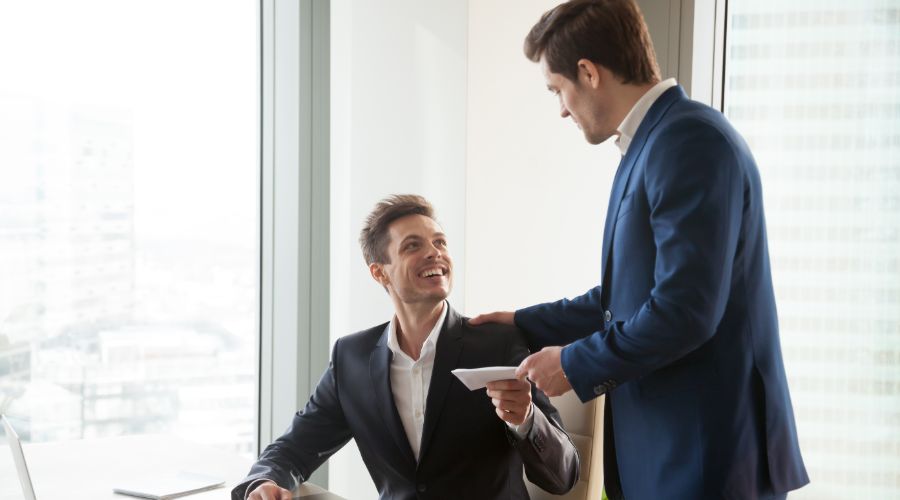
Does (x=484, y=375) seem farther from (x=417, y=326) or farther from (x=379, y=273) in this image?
(x=379, y=273)

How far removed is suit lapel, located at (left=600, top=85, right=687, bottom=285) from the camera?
1.53 meters

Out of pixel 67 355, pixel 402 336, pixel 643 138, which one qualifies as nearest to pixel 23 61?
pixel 67 355

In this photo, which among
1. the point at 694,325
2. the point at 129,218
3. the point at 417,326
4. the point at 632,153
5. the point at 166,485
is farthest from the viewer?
the point at 129,218

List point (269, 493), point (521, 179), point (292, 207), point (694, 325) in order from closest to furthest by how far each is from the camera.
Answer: point (694, 325) < point (269, 493) < point (292, 207) < point (521, 179)

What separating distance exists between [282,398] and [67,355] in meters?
0.75

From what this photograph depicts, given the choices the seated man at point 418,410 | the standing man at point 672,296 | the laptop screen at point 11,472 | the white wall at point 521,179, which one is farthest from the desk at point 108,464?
the white wall at point 521,179

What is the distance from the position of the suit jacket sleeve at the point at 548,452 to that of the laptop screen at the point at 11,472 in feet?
3.12

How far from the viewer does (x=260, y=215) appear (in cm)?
301

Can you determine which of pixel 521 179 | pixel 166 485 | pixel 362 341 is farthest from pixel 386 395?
pixel 521 179

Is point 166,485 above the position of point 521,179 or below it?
below

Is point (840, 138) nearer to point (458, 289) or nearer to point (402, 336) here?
point (458, 289)

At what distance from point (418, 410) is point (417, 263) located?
14.0 inches

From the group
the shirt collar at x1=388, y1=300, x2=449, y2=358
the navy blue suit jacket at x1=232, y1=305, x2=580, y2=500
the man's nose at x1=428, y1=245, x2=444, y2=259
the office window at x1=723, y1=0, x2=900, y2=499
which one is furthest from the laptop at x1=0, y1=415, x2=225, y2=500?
the office window at x1=723, y1=0, x2=900, y2=499

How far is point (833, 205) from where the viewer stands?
120 inches
